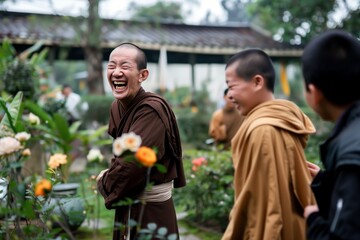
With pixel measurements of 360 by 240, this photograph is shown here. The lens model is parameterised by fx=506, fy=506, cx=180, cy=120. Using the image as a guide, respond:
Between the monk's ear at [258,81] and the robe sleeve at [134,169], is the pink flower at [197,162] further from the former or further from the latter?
the monk's ear at [258,81]

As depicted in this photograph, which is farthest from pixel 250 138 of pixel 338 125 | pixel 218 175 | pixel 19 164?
pixel 218 175

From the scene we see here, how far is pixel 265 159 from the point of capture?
2.16m

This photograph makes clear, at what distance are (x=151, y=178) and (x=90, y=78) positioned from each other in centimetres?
979

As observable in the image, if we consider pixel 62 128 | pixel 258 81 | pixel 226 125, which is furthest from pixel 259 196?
pixel 226 125

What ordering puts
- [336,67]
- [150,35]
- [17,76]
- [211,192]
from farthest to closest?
[150,35] < [17,76] < [211,192] < [336,67]

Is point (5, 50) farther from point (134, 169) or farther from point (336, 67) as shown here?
point (336, 67)

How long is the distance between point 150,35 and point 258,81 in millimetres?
12888

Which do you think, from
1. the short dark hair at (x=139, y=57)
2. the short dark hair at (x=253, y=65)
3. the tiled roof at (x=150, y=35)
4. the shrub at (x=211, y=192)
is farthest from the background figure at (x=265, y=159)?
the tiled roof at (x=150, y=35)

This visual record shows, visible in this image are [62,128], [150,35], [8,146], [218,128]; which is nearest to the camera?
[8,146]

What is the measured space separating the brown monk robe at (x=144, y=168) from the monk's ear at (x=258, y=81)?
1.93 ft

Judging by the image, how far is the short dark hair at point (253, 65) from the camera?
7.61ft

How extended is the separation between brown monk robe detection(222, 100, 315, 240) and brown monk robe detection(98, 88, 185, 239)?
503mm

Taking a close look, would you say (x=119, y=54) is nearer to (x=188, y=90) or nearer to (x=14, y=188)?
(x=14, y=188)

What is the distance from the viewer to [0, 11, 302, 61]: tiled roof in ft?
38.2
